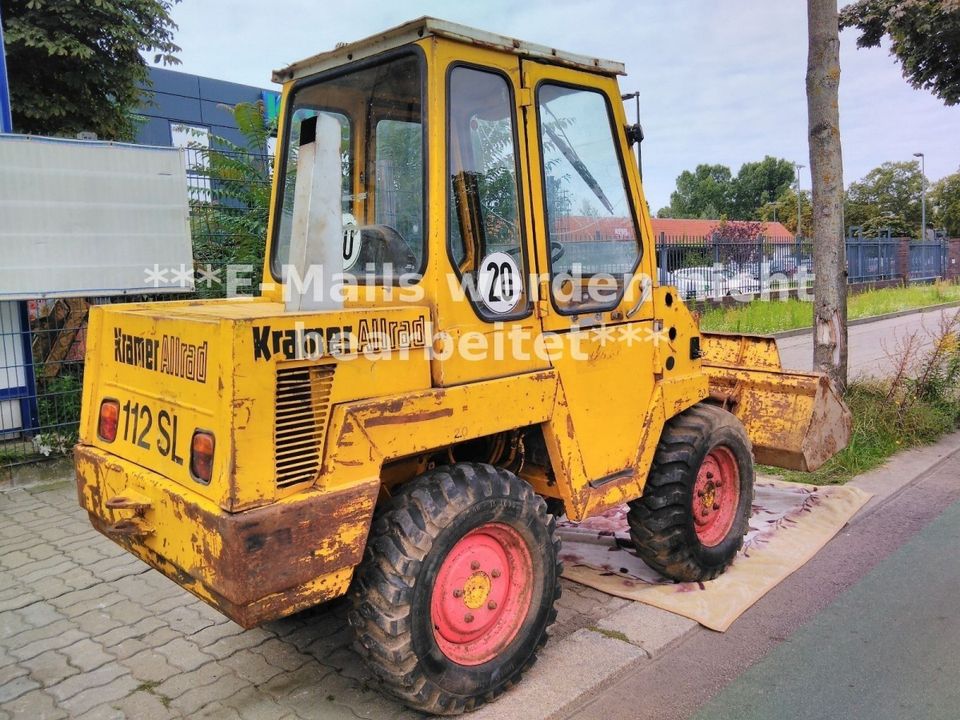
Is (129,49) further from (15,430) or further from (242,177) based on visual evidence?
(15,430)

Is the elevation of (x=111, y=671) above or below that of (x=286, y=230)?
below

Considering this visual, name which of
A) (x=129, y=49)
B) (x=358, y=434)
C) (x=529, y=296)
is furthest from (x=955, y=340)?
(x=129, y=49)

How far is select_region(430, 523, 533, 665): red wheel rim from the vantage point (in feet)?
9.18

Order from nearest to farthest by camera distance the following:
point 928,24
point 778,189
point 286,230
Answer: point 286,230 < point 928,24 < point 778,189

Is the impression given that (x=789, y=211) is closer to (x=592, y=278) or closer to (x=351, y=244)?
(x=592, y=278)

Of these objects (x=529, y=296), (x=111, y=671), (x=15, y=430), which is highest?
(x=529, y=296)

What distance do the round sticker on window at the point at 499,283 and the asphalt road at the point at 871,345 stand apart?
619 centimetres

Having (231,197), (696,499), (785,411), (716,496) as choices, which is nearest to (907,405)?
(785,411)

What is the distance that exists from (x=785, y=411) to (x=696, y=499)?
4.47ft

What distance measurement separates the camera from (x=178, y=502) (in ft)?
8.07

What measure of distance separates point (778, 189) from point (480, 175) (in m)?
81.1

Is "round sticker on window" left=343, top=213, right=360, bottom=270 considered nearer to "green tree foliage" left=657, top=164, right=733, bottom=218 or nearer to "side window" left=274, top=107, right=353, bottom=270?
"side window" left=274, top=107, right=353, bottom=270

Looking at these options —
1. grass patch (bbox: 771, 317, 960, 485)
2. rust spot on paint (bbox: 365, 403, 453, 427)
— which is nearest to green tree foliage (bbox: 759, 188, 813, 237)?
grass patch (bbox: 771, 317, 960, 485)

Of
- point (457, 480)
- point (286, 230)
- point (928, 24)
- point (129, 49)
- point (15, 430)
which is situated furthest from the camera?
point (928, 24)
